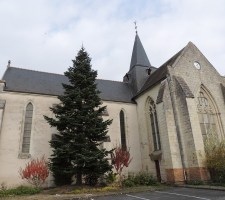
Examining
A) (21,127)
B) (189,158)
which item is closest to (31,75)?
(21,127)

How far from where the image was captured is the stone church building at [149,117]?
15.3 m

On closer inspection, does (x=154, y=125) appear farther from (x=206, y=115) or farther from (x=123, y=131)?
(x=206, y=115)

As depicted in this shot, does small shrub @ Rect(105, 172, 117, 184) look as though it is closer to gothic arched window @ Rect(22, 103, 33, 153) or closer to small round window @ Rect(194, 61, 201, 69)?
gothic arched window @ Rect(22, 103, 33, 153)

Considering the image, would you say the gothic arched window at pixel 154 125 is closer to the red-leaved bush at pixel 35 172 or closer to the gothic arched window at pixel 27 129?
the red-leaved bush at pixel 35 172

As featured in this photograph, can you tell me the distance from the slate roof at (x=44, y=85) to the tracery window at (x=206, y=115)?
21.2 feet

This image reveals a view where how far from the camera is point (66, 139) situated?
1380 centimetres

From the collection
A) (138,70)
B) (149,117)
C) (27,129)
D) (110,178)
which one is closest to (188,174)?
(110,178)

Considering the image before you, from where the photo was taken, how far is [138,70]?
2406cm

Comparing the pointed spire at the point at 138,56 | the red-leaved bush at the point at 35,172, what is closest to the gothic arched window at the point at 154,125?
the pointed spire at the point at 138,56

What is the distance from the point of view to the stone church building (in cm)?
1529

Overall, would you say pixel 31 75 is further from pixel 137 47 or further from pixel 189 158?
pixel 189 158

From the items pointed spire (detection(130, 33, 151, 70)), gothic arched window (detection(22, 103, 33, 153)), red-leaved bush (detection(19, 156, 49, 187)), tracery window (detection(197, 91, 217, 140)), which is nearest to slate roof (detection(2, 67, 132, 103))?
gothic arched window (detection(22, 103, 33, 153))

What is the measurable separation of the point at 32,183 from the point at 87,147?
17.2 feet

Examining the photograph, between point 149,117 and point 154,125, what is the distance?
3.68 feet
